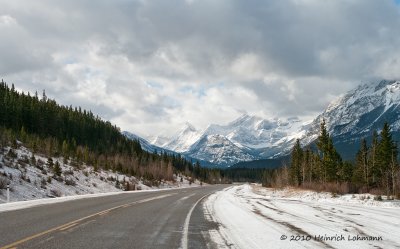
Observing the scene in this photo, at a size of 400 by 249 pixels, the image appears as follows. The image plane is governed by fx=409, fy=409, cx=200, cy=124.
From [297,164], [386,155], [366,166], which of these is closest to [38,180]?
[386,155]

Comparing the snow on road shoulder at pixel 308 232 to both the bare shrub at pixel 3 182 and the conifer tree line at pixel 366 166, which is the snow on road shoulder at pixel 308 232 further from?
the conifer tree line at pixel 366 166

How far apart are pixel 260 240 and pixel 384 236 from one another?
3593 mm

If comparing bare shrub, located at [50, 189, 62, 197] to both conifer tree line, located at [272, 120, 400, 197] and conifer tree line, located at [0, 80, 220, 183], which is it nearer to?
conifer tree line, located at [0, 80, 220, 183]

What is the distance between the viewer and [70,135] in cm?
12131

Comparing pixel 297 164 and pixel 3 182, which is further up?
pixel 297 164

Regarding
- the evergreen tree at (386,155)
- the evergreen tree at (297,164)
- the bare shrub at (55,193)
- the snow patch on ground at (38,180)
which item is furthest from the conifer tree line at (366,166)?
the bare shrub at (55,193)

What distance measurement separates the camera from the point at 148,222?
13.9m

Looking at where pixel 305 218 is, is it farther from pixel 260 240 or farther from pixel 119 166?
pixel 119 166

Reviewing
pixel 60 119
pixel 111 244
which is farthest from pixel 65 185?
A: pixel 60 119

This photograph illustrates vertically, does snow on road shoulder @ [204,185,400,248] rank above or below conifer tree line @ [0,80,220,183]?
below

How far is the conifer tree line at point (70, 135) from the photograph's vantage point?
66.4 m

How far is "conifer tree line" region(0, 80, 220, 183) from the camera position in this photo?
66438 millimetres

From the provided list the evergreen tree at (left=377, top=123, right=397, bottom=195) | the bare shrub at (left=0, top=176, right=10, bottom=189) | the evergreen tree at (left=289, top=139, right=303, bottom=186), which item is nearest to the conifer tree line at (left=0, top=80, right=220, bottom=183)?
the bare shrub at (left=0, top=176, right=10, bottom=189)

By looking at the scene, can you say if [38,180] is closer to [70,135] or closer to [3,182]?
[3,182]
